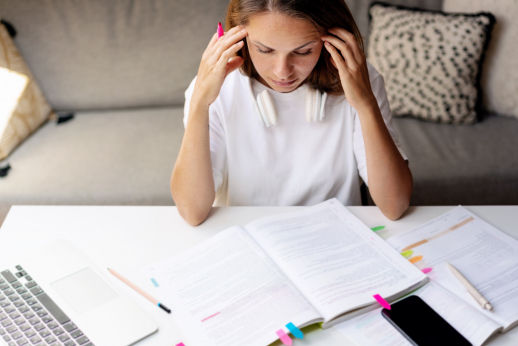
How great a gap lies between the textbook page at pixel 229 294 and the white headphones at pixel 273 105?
0.37 metres

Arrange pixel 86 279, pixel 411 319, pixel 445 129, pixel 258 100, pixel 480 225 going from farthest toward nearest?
pixel 445 129
pixel 258 100
pixel 480 225
pixel 86 279
pixel 411 319

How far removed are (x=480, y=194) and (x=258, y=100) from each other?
43.1 inches

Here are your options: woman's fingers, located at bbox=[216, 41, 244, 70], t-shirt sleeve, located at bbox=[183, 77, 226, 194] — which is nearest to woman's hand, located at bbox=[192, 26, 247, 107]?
woman's fingers, located at bbox=[216, 41, 244, 70]

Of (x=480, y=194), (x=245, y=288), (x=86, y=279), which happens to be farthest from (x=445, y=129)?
(x=86, y=279)

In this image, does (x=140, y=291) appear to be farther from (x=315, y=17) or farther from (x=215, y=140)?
(x=315, y=17)

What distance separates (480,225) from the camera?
95 centimetres

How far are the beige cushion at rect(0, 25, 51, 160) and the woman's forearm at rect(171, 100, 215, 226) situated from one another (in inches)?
44.9

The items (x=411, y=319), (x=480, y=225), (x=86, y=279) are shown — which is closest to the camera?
(x=411, y=319)

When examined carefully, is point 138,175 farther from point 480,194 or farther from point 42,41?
point 480,194

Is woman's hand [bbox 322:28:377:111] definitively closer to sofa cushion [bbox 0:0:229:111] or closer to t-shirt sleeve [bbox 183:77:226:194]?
t-shirt sleeve [bbox 183:77:226:194]

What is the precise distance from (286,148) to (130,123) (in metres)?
1.13

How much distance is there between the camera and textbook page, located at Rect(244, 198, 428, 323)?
30.2 inches

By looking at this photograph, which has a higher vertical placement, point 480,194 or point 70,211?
point 70,211

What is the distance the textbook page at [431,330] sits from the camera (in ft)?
2.28
